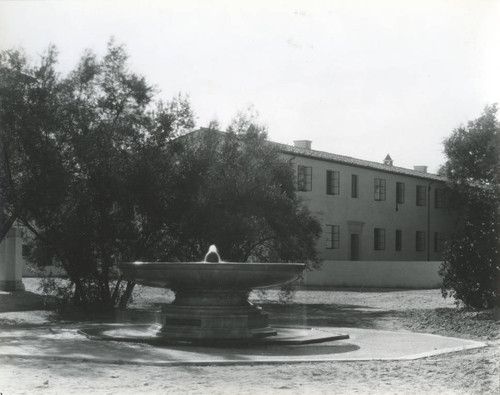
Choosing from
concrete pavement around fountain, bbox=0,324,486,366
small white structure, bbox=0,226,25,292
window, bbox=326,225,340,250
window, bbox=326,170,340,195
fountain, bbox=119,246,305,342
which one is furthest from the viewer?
window, bbox=326,170,340,195

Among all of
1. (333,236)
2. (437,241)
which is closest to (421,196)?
(437,241)

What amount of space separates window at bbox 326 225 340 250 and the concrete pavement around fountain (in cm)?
2980

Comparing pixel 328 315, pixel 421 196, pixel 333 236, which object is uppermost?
pixel 421 196

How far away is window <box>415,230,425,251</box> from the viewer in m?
47.1

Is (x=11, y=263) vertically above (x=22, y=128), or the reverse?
(x=22, y=128)

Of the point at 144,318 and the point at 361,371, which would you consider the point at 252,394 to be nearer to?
the point at 361,371

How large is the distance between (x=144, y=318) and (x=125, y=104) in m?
5.83

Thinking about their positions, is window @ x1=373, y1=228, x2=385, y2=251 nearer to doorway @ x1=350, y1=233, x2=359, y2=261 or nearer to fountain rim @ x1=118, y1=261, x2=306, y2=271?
doorway @ x1=350, y1=233, x2=359, y2=261

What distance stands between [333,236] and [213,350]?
32552mm

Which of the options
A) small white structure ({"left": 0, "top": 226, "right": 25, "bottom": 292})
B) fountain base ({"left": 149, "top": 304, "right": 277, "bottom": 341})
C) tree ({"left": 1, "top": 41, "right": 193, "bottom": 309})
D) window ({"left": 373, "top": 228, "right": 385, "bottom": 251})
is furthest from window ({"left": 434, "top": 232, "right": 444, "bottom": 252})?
fountain base ({"left": 149, "top": 304, "right": 277, "bottom": 341})

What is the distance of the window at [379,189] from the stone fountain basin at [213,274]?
34.5 meters

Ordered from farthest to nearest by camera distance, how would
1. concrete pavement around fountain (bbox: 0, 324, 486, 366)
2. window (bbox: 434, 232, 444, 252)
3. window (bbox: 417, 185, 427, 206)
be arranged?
window (bbox: 434, 232, 444, 252), window (bbox: 417, 185, 427, 206), concrete pavement around fountain (bbox: 0, 324, 486, 366)

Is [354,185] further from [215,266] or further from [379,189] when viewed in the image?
[215,266]

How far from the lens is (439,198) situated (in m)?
49.0
